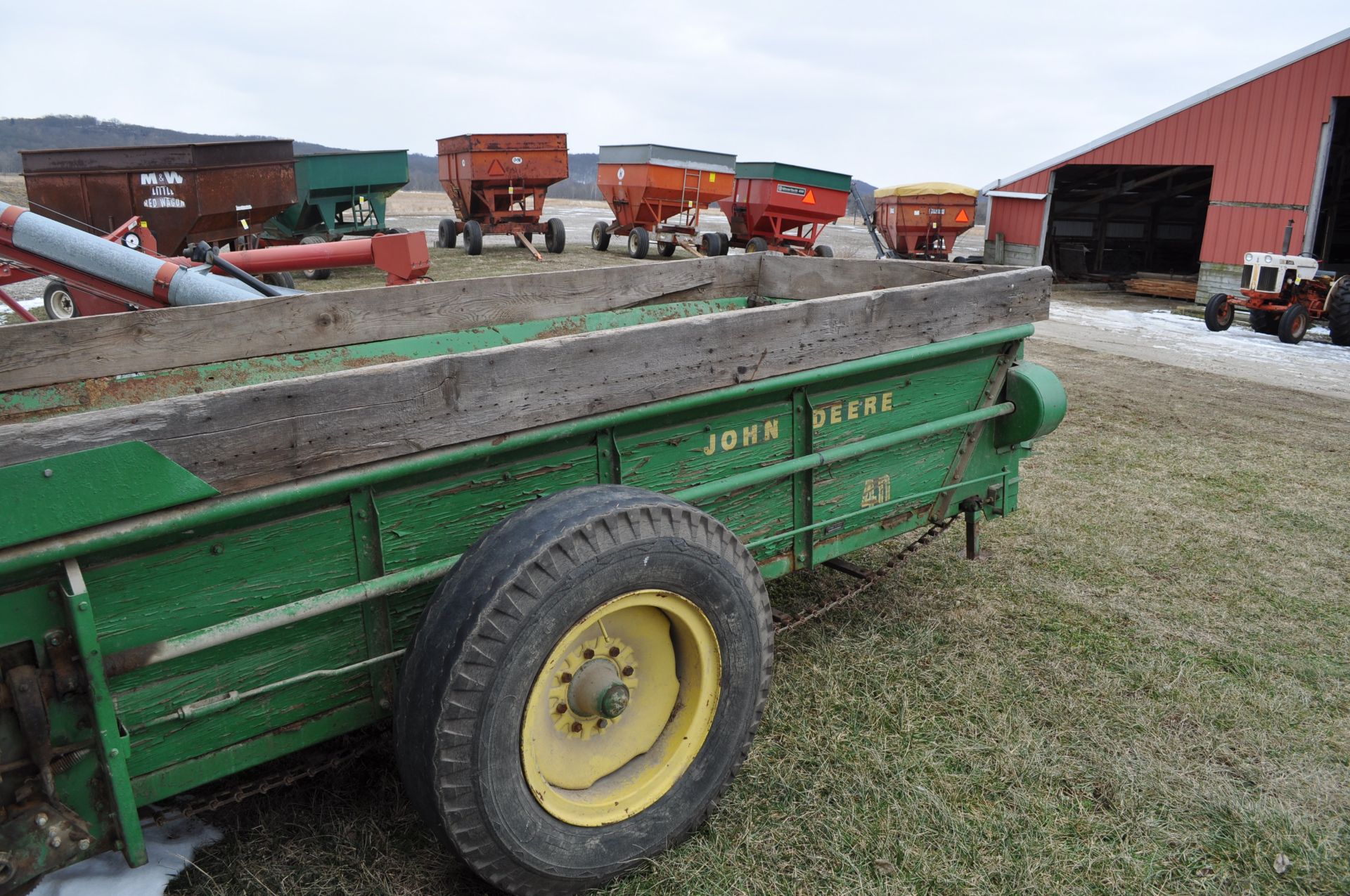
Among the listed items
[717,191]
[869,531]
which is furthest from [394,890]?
[717,191]

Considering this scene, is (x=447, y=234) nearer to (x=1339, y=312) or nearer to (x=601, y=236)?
(x=601, y=236)

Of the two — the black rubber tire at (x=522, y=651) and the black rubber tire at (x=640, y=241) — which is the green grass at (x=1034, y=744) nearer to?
the black rubber tire at (x=522, y=651)

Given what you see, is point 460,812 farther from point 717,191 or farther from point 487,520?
point 717,191

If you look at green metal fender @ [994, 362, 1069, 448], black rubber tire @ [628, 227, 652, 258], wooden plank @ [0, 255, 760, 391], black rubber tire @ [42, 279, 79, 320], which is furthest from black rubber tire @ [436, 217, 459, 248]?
green metal fender @ [994, 362, 1069, 448]

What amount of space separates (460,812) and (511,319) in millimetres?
2537

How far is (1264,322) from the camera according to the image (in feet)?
42.3

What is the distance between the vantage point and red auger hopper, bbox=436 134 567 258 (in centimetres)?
1788

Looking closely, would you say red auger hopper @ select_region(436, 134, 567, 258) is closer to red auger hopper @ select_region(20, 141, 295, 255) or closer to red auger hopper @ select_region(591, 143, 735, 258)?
red auger hopper @ select_region(591, 143, 735, 258)

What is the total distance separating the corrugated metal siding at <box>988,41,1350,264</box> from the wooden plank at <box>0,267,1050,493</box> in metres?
14.6

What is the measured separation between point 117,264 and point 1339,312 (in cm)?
1349

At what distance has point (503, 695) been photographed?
77.1 inches

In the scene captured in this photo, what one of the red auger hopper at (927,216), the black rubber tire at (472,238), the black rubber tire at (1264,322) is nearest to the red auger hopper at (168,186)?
the black rubber tire at (472,238)

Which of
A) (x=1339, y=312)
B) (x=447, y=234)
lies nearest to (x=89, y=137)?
(x=447, y=234)

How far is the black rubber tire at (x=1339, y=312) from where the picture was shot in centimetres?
1179
